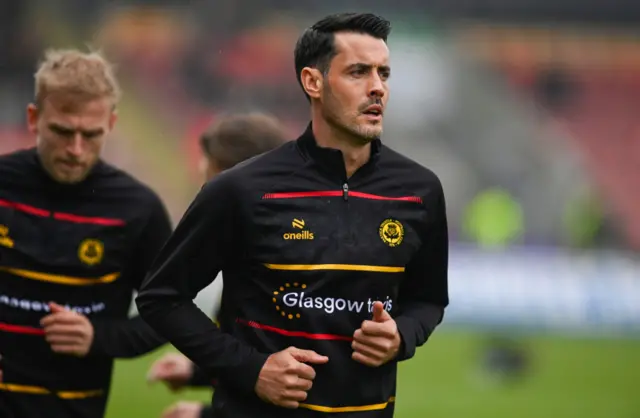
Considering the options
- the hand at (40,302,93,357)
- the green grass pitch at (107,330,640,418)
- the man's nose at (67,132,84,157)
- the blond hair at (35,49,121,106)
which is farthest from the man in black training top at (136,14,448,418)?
the green grass pitch at (107,330,640,418)

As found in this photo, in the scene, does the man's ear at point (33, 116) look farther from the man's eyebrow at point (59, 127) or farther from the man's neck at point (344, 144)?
the man's neck at point (344, 144)

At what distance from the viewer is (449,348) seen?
45.6 ft

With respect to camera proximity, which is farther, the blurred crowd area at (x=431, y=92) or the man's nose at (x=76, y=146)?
the blurred crowd area at (x=431, y=92)

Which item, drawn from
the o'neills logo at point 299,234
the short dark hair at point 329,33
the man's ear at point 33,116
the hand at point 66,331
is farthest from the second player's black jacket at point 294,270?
the man's ear at point 33,116

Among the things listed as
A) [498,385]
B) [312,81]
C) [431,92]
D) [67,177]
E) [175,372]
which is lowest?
[498,385]

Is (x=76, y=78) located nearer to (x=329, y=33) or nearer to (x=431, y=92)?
(x=329, y=33)

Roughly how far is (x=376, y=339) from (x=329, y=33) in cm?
98

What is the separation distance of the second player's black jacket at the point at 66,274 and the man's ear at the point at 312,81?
1222 millimetres

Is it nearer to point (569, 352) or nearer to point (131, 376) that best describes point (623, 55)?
point (569, 352)

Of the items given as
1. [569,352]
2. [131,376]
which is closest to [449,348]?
[569,352]

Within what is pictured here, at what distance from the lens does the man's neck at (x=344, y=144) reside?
3.83 metres

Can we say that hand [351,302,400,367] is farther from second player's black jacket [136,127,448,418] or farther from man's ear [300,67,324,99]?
man's ear [300,67,324,99]

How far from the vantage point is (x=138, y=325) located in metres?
4.73

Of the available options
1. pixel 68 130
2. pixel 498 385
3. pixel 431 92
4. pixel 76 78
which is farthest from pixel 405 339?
pixel 431 92
